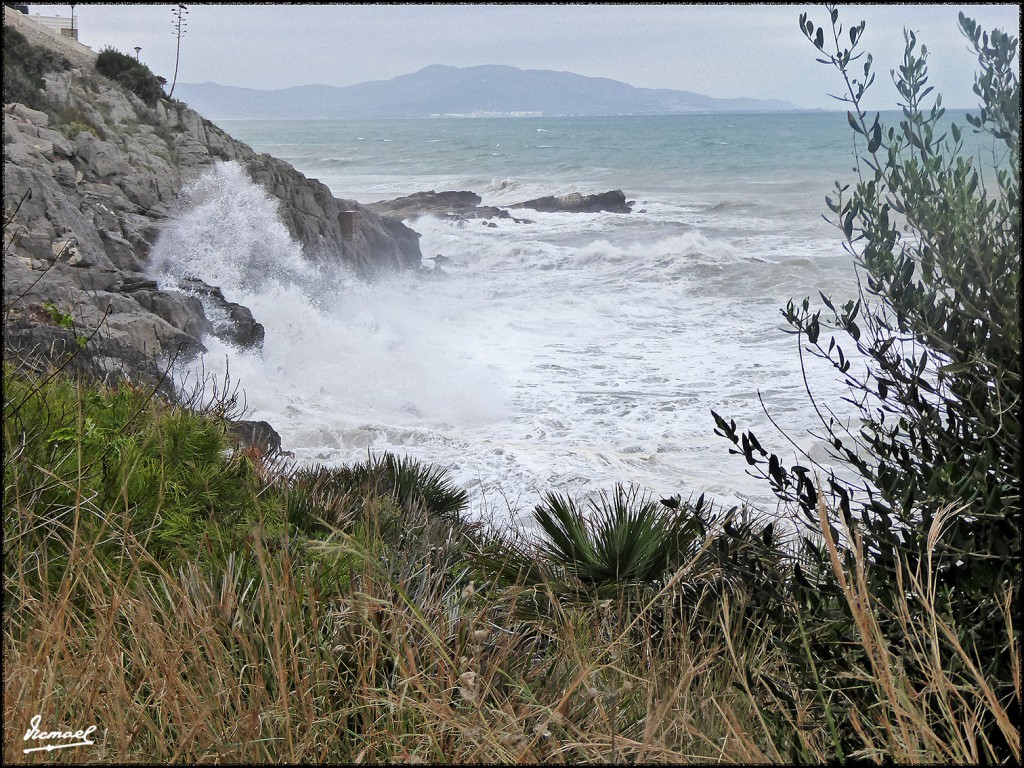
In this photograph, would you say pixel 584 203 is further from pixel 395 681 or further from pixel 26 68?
pixel 395 681

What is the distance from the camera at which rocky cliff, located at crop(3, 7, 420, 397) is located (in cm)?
782

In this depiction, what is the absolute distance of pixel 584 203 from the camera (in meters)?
35.7

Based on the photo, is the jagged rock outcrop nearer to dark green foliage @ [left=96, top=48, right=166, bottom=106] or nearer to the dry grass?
dark green foliage @ [left=96, top=48, right=166, bottom=106]

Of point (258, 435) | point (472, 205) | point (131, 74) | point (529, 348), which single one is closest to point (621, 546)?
point (258, 435)

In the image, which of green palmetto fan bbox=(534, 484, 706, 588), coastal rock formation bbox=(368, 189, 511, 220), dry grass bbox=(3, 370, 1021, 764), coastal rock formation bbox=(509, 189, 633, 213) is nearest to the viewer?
dry grass bbox=(3, 370, 1021, 764)

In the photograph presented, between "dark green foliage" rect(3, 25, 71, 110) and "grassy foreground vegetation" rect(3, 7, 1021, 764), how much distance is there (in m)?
15.7

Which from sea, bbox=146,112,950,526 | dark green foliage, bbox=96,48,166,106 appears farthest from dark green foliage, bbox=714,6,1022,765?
dark green foliage, bbox=96,48,166,106

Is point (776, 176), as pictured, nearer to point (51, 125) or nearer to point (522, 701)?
point (51, 125)

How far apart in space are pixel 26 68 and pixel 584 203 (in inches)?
875

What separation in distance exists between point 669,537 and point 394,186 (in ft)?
135

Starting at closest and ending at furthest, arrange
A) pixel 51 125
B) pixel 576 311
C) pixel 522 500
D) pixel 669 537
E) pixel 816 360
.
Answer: pixel 669 537, pixel 522 500, pixel 816 360, pixel 51 125, pixel 576 311

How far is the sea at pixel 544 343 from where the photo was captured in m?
8.69

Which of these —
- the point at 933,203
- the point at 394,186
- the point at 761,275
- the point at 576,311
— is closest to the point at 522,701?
the point at 933,203

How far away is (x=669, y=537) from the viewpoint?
10.9 feet
